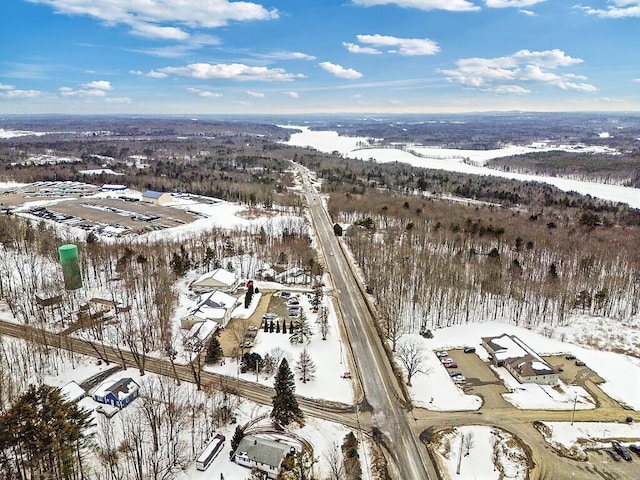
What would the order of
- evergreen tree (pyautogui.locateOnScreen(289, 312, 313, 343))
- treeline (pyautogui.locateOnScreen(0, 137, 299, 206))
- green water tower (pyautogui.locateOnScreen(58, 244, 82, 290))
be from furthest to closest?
treeline (pyautogui.locateOnScreen(0, 137, 299, 206)) < green water tower (pyautogui.locateOnScreen(58, 244, 82, 290)) < evergreen tree (pyautogui.locateOnScreen(289, 312, 313, 343))

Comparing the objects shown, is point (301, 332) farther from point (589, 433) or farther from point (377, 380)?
point (589, 433)

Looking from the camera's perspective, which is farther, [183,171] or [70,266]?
[183,171]

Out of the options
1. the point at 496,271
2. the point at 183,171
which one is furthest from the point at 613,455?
the point at 183,171

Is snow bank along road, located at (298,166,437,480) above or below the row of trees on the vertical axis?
below

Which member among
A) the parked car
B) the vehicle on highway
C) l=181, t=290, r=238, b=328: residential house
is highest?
l=181, t=290, r=238, b=328: residential house

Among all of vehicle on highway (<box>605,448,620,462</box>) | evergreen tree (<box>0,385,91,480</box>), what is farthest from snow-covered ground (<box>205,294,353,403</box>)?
vehicle on highway (<box>605,448,620,462</box>)

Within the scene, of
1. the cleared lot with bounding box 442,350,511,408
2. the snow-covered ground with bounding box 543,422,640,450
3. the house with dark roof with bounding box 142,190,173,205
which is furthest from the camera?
the house with dark roof with bounding box 142,190,173,205

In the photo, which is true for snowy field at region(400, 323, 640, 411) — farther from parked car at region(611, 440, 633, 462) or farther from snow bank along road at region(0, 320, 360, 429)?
snow bank along road at region(0, 320, 360, 429)
